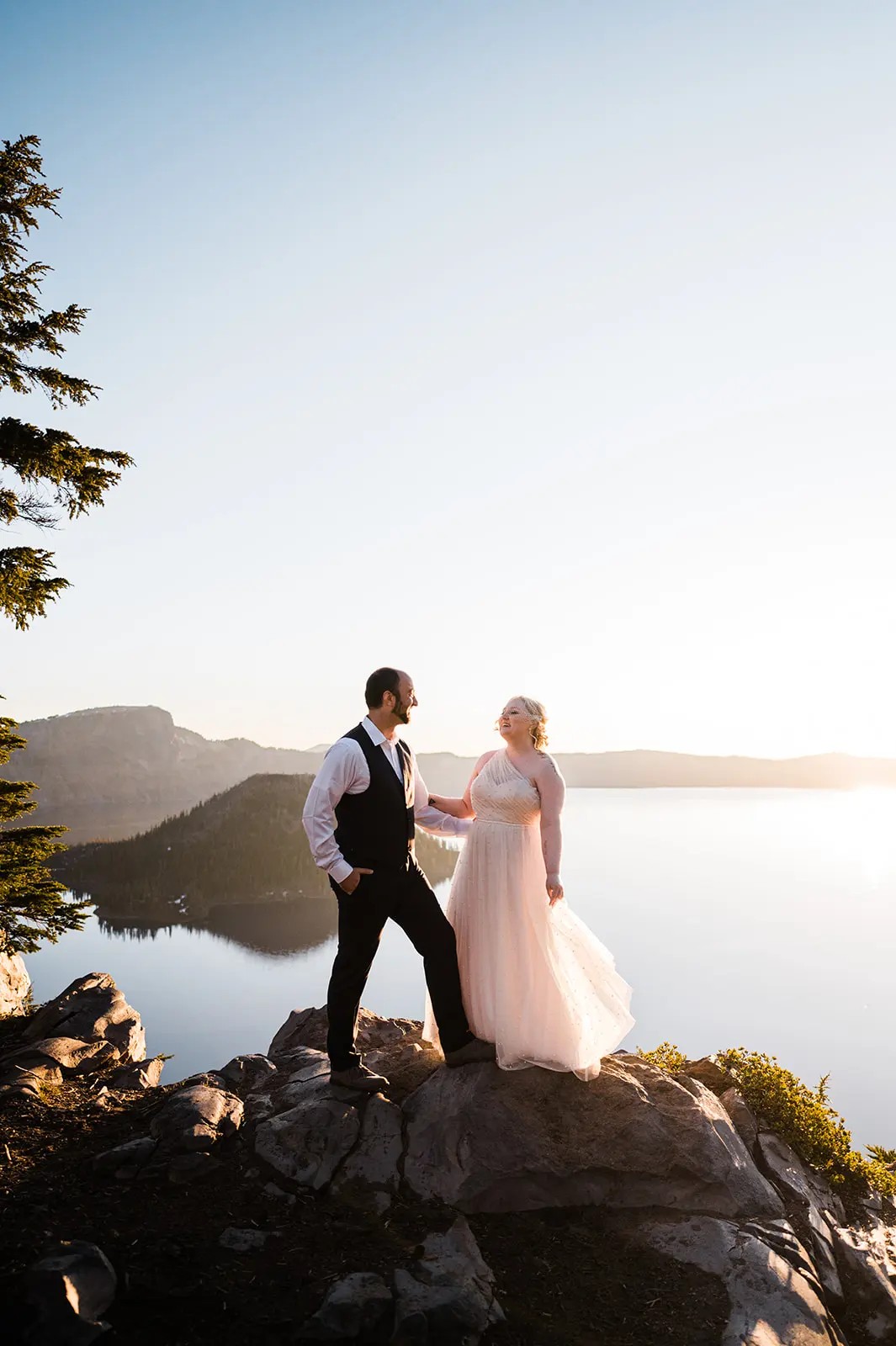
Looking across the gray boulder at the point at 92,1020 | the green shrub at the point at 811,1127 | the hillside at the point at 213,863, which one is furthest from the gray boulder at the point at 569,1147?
the hillside at the point at 213,863

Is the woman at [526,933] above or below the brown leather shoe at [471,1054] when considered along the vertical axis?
above

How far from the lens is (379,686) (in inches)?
261

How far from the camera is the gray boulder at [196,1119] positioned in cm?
598

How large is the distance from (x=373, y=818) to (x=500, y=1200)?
294 centimetres

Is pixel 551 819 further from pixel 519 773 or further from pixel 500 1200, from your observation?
pixel 500 1200

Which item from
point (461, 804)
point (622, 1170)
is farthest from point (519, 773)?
point (622, 1170)

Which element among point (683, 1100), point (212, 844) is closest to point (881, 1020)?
point (212, 844)

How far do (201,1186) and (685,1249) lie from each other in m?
3.43

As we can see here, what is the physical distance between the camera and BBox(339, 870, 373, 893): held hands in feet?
20.5

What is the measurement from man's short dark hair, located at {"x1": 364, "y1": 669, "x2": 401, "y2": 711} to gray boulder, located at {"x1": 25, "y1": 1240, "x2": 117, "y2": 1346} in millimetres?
4008

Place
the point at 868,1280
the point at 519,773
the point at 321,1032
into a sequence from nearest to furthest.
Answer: the point at 868,1280 < the point at 519,773 < the point at 321,1032

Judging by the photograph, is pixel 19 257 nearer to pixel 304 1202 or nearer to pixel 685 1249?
pixel 304 1202

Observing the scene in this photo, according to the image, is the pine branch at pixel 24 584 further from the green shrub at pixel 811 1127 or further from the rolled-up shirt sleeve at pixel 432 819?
the green shrub at pixel 811 1127

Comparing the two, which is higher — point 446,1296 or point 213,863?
point 446,1296
